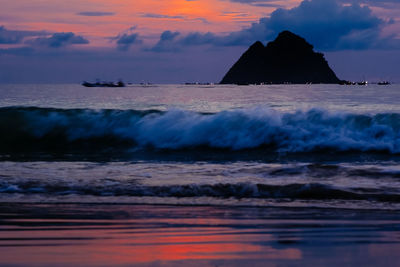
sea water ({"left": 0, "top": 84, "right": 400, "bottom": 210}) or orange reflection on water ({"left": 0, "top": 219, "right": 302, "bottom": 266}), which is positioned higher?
orange reflection on water ({"left": 0, "top": 219, "right": 302, "bottom": 266})

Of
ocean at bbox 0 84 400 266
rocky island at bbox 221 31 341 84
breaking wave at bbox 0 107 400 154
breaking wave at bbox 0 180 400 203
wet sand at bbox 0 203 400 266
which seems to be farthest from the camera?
rocky island at bbox 221 31 341 84

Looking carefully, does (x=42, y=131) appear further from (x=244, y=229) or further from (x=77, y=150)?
(x=244, y=229)

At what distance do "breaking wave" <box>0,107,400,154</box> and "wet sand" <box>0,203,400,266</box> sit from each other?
9277 mm

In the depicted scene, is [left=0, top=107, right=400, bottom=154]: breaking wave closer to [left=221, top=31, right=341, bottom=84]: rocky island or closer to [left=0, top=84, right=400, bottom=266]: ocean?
[left=0, top=84, right=400, bottom=266]: ocean

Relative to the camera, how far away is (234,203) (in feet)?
24.1

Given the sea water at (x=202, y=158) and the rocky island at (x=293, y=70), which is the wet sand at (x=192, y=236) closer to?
the sea water at (x=202, y=158)

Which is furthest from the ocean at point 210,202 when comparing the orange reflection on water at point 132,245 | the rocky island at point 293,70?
the rocky island at point 293,70

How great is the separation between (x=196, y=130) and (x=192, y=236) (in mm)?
12681

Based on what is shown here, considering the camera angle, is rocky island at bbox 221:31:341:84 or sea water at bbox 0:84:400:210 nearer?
sea water at bbox 0:84:400:210

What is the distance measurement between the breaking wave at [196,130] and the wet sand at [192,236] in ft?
30.4

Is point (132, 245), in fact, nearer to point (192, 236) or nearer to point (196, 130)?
point (192, 236)

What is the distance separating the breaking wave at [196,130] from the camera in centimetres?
1639

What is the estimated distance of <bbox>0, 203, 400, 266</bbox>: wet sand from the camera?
4418 millimetres

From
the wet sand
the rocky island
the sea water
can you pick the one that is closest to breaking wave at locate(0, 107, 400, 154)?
the sea water
